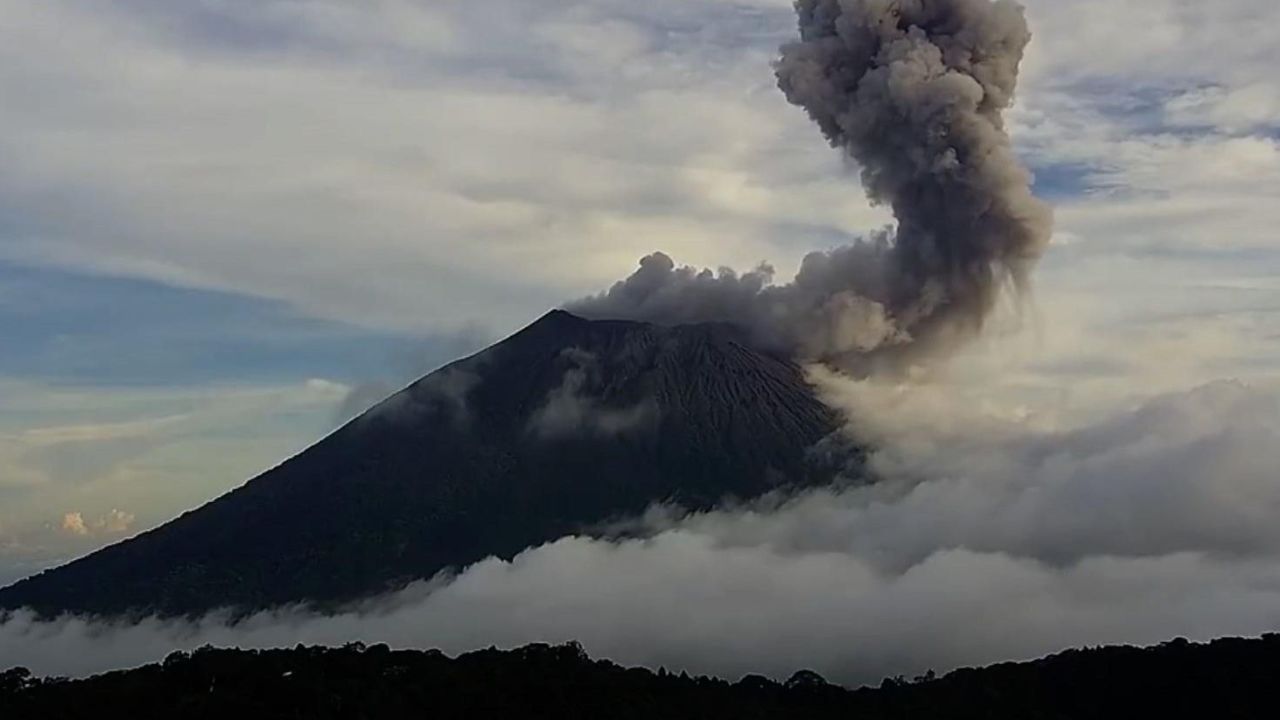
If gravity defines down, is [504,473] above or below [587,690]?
above

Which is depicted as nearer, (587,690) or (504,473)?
(587,690)

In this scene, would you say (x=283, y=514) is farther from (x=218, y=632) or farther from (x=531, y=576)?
(x=531, y=576)

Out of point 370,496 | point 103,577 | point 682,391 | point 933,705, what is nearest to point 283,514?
point 370,496

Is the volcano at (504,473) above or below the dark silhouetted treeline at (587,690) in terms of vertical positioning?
above

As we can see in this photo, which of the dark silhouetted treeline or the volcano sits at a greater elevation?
the volcano

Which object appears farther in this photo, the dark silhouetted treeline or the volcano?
the volcano
